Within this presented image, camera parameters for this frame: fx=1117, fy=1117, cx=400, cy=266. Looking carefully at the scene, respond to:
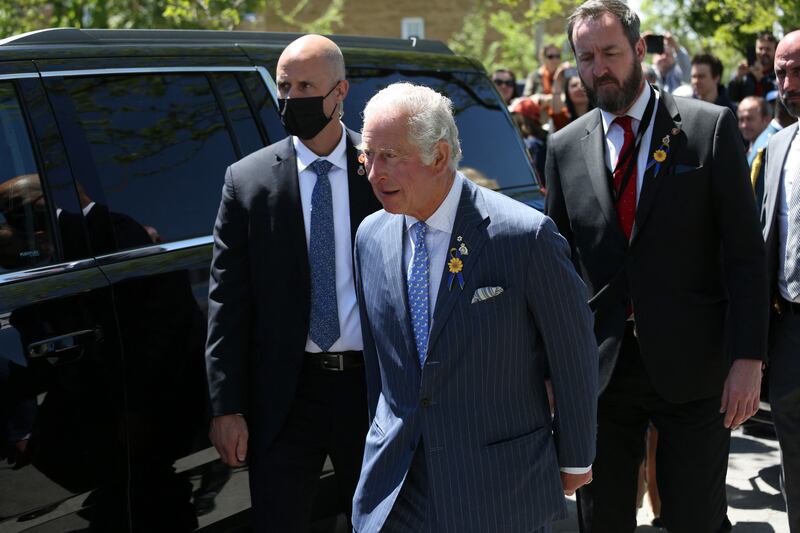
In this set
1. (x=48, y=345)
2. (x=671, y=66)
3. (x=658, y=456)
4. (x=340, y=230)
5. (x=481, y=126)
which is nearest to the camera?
(x=48, y=345)

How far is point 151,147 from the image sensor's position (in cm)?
382

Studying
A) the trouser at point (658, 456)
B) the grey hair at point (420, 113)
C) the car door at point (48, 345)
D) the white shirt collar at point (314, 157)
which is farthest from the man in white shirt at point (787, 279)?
the car door at point (48, 345)

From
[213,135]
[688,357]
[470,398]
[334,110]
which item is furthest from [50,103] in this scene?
[688,357]

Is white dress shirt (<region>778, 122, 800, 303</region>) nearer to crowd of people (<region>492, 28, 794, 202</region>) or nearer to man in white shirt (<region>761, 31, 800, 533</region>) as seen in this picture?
man in white shirt (<region>761, 31, 800, 533</region>)

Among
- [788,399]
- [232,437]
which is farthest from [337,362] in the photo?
[788,399]

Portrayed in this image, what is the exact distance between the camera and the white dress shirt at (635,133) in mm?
3814

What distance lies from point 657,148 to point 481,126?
148cm

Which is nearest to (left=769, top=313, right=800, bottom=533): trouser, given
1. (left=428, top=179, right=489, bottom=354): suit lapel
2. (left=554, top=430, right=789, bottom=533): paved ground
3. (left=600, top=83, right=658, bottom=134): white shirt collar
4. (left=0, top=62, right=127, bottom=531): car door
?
(left=600, top=83, right=658, bottom=134): white shirt collar

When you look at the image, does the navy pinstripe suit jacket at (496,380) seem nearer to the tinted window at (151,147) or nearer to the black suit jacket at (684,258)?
the black suit jacket at (684,258)

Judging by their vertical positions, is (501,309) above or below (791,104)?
below

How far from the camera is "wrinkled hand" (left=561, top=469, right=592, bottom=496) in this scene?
2947 millimetres

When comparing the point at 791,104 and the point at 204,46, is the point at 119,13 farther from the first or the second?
the point at 791,104

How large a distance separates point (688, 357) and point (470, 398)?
1228 millimetres

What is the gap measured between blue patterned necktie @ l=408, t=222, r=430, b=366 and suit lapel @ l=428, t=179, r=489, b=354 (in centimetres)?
4
